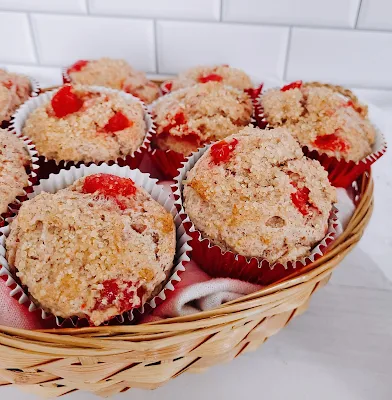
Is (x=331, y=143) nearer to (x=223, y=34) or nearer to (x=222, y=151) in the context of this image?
(x=222, y=151)

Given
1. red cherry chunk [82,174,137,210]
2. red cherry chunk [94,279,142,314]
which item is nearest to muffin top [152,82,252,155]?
red cherry chunk [82,174,137,210]

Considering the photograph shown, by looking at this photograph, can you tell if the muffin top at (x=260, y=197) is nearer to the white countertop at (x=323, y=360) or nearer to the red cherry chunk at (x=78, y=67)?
the white countertop at (x=323, y=360)

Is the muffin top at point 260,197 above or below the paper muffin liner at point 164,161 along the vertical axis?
above

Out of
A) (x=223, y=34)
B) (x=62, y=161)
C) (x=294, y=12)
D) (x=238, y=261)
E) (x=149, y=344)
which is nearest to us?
(x=149, y=344)

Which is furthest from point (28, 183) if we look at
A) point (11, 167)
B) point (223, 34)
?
point (223, 34)

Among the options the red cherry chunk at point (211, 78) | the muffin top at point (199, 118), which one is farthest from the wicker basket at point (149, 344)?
the red cherry chunk at point (211, 78)

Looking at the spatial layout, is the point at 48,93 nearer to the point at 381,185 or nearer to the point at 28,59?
the point at 28,59

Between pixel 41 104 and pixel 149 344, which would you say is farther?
pixel 41 104
